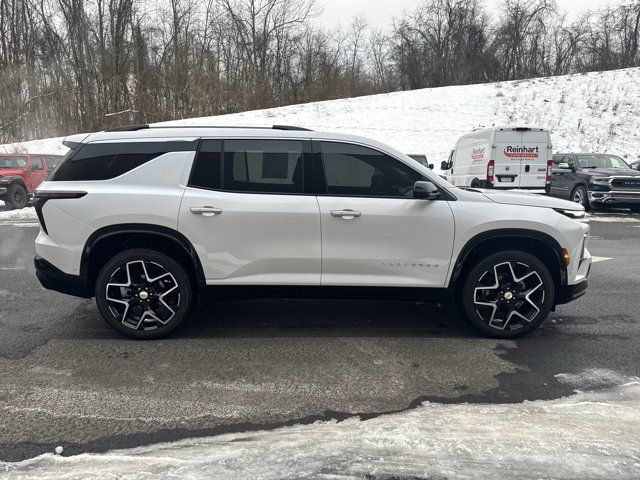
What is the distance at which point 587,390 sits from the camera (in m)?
3.55

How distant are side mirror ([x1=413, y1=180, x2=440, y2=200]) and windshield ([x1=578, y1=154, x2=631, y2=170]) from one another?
13517 mm

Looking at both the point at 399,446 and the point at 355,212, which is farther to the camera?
the point at 355,212

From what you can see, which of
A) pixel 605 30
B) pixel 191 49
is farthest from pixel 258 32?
pixel 605 30

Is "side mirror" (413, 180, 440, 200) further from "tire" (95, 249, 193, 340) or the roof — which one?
"tire" (95, 249, 193, 340)

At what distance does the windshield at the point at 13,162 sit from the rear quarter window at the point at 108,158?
13.7 meters

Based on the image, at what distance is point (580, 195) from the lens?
50.3ft

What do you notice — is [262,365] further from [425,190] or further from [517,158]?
[517,158]

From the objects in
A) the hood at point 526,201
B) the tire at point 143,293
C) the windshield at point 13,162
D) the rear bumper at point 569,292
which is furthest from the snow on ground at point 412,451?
the windshield at point 13,162

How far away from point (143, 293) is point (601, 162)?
51.2 feet

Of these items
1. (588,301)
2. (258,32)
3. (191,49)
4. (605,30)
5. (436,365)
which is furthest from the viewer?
(605,30)

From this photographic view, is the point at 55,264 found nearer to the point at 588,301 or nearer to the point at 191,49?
the point at 588,301

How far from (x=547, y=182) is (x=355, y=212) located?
13.4 meters

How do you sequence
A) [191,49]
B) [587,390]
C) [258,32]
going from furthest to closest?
[258,32] < [191,49] < [587,390]

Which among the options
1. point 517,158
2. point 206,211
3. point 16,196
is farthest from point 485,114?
point 206,211
